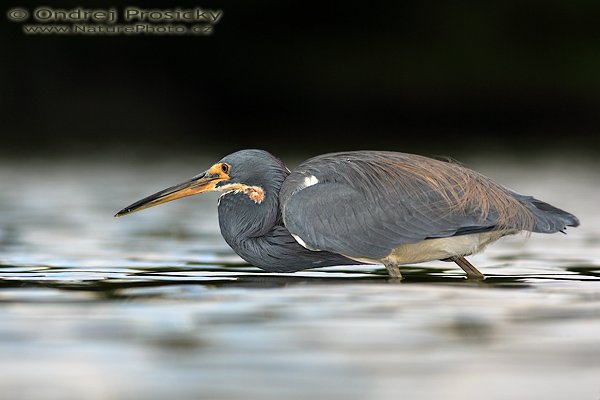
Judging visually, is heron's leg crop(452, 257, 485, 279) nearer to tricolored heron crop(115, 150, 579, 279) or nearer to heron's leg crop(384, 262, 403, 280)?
tricolored heron crop(115, 150, 579, 279)

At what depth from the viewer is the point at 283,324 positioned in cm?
718

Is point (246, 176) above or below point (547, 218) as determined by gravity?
above

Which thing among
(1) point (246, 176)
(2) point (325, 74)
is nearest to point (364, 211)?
(1) point (246, 176)

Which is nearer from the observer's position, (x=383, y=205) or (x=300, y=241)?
(x=300, y=241)

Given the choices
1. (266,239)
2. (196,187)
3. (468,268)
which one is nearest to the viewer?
(468,268)

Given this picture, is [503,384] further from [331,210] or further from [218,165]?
[218,165]

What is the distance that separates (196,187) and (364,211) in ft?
4.21

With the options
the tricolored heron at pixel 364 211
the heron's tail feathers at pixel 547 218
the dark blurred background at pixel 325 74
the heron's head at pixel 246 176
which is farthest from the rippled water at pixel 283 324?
the dark blurred background at pixel 325 74

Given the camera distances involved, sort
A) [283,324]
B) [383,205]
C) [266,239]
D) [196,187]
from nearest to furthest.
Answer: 1. [283,324]
2. [383,205]
3. [266,239]
4. [196,187]

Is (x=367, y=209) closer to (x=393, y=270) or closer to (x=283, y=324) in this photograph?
(x=393, y=270)

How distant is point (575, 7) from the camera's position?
38531mm

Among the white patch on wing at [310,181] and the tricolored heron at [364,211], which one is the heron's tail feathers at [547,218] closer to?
the tricolored heron at [364,211]

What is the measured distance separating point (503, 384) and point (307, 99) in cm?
3248

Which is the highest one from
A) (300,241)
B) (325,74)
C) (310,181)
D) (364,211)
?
(325,74)
